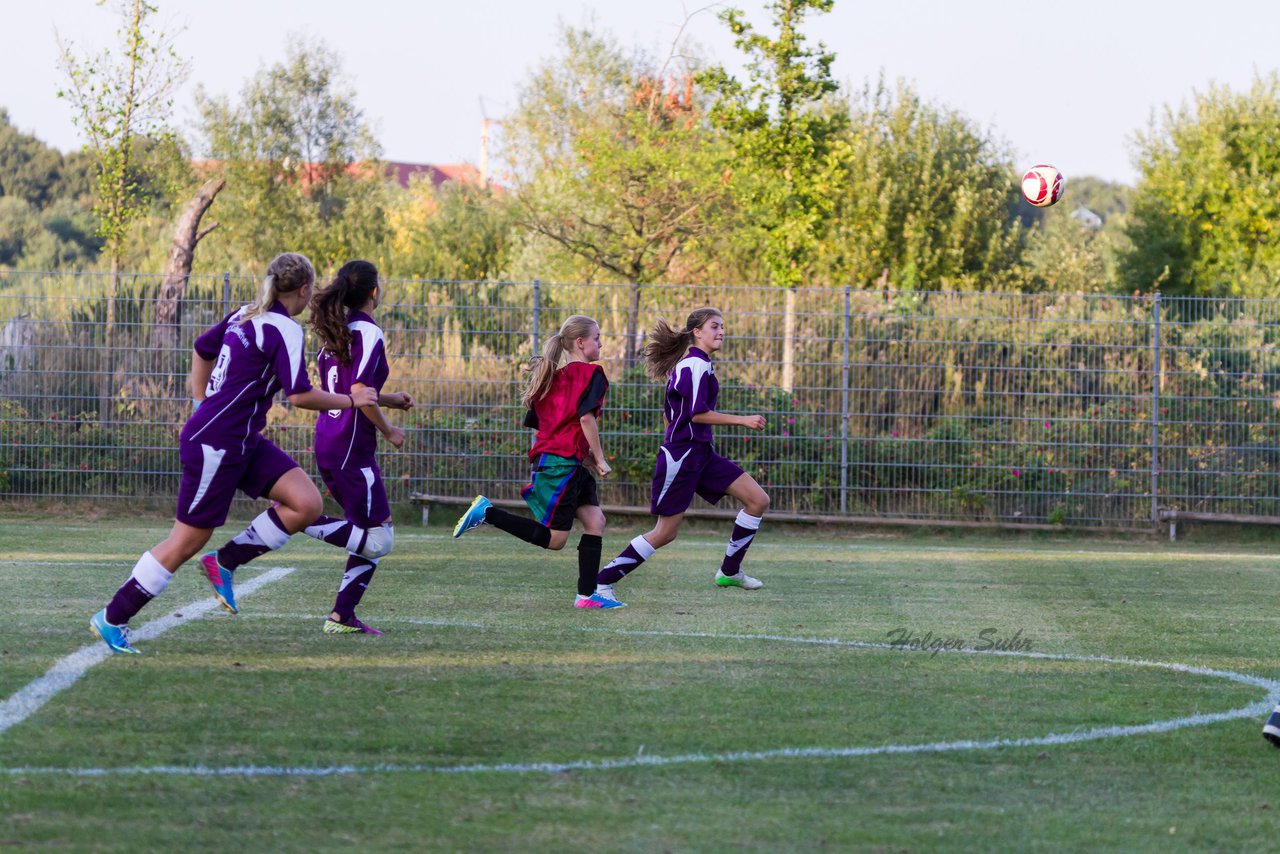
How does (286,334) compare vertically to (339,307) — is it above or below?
below

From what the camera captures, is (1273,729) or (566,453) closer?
(1273,729)

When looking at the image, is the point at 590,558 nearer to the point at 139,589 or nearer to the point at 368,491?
the point at 368,491

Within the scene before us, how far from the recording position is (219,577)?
6656mm

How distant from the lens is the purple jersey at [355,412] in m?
6.55

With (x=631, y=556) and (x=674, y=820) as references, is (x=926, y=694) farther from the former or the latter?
(x=631, y=556)

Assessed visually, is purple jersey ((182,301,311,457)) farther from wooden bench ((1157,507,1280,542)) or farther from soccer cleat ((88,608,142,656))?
wooden bench ((1157,507,1280,542))

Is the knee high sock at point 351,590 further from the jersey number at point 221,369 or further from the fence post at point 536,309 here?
the fence post at point 536,309

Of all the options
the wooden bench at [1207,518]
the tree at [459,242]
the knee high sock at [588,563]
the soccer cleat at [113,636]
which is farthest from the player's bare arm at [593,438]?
the tree at [459,242]

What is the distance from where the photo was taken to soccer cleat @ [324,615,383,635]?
6.50 metres

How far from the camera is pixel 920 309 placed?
45.0ft

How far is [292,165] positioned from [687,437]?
27.8 meters

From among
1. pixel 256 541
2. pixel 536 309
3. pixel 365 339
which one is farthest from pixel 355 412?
pixel 536 309

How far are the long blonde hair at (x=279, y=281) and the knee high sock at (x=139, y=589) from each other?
106 centimetres

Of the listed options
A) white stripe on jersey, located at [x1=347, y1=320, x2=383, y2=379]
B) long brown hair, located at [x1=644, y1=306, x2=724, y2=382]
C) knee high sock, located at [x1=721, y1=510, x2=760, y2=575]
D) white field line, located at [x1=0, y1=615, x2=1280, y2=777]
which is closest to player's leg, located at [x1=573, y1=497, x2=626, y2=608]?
long brown hair, located at [x1=644, y1=306, x2=724, y2=382]
